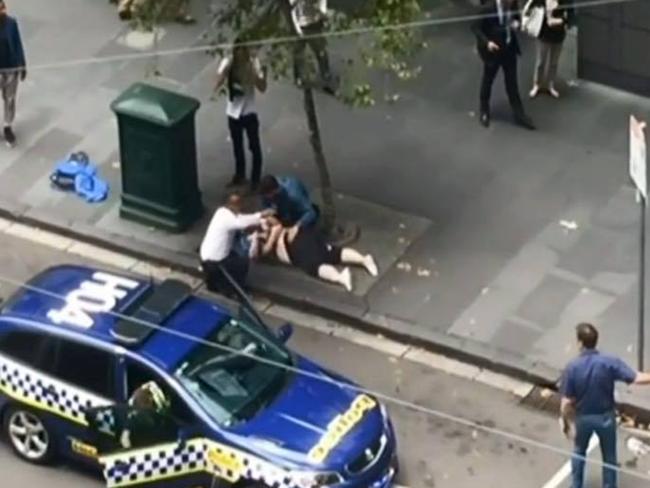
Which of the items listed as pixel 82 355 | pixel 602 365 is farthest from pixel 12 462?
pixel 602 365

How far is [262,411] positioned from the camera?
59.9 feet

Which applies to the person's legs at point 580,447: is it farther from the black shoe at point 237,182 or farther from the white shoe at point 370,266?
the black shoe at point 237,182

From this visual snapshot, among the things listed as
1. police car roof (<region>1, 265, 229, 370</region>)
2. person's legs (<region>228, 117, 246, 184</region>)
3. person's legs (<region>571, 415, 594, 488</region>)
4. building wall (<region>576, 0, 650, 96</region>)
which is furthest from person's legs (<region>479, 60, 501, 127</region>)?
person's legs (<region>571, 415, 594, 488</region>)

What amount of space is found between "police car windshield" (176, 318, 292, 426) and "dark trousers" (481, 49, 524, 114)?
528 centimetres

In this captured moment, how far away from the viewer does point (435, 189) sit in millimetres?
22719

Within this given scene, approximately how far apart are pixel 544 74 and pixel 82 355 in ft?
24.4

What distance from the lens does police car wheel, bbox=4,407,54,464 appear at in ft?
62.0

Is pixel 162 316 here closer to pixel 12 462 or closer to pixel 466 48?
pixel 12 462

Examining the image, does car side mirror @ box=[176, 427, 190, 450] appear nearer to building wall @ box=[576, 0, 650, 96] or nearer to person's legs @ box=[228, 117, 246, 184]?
person's legs @ box=[228, 117, 246, 184]

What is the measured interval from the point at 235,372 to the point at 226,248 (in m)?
2.65

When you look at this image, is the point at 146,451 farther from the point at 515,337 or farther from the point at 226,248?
the point at 515,337

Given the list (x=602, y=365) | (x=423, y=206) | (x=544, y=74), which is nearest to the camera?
Result: (x=602, y=365)

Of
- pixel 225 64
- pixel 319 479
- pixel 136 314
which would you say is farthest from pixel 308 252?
pixel 319 479

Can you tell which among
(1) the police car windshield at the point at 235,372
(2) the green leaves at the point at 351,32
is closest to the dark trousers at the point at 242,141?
(2) the green leaves at the point at 351,32
